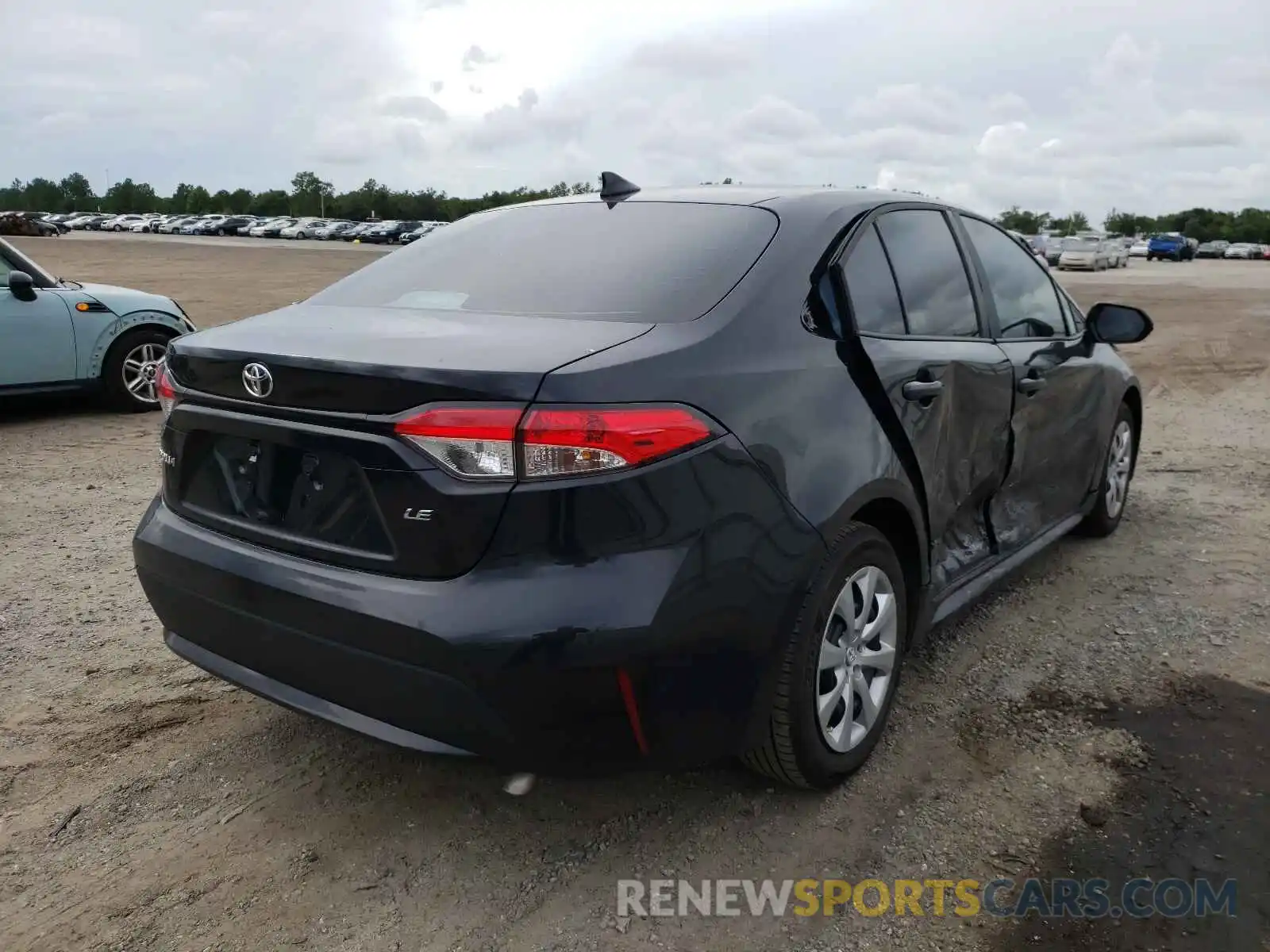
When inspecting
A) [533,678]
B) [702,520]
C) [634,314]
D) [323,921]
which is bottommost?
[323,921]

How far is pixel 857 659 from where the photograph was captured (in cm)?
283

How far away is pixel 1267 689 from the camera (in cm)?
354

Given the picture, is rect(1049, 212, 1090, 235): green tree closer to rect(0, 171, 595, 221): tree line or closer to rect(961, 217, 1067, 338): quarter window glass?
rect(0, 171, 595, 221): tree line

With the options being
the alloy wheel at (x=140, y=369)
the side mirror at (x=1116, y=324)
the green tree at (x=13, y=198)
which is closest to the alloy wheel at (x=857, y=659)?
the side mirror at (x=1116, y=324)

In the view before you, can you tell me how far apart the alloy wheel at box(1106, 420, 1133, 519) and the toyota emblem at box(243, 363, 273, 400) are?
13.3ft

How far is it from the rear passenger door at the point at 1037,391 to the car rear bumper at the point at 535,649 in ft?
5.69

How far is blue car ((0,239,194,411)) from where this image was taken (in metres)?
7.48

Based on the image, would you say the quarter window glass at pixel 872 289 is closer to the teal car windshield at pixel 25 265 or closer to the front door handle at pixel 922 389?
the front door handle at pixel 922 389

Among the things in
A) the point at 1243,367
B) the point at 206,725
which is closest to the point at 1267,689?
the point at 206,725

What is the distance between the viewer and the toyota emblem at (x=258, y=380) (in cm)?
241

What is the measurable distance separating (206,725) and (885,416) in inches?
91.2

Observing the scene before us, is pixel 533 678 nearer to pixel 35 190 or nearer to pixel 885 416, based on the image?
pixel 885 416

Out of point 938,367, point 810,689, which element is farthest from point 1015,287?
point 810,689

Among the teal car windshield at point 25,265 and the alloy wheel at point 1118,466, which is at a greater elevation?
the teal car windshield at point 25,265
